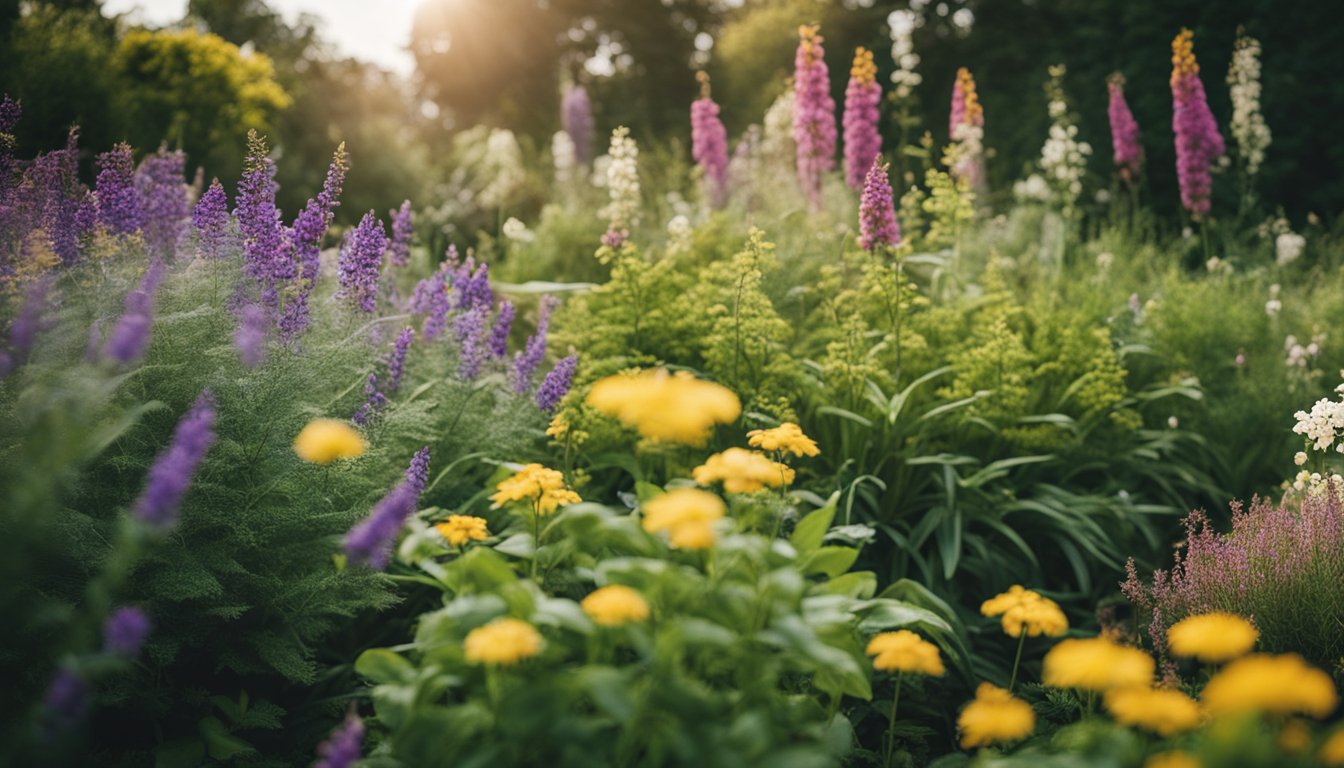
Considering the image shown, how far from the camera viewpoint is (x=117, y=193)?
3.13 metres

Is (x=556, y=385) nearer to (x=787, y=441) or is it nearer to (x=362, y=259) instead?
(x=362, y=259)

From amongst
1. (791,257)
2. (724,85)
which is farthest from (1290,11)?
(791,257)

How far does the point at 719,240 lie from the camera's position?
15.2 ft

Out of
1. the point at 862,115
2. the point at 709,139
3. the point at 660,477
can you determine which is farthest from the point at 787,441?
the point at 709,139

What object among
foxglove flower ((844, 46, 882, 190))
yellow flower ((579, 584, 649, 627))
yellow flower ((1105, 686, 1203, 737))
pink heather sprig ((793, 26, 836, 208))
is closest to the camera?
yellow flower ((1105, 686, 1203, 737))

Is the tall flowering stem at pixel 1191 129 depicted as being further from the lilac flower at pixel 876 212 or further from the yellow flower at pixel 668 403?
the yellow flower at pixel 668 403

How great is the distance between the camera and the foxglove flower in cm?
460

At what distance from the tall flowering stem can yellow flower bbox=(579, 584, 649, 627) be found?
5158 millimetres

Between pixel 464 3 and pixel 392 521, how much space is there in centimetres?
2348

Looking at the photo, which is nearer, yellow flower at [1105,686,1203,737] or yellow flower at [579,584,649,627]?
yellow flower at [1105,686,1203,737]

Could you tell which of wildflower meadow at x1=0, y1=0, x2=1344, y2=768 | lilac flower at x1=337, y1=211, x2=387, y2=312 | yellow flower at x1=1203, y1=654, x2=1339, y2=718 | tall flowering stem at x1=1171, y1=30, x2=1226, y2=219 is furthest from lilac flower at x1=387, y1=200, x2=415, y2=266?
tall flowering stem at x1=1171, y1=30, x2=1226, y2=219

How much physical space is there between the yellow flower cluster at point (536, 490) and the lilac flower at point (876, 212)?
6.34ft

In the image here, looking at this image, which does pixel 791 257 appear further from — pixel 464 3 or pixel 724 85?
pixel 464 3

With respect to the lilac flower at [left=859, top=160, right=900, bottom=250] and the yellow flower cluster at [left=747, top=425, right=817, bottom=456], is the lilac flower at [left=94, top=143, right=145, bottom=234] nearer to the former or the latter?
the yellow flower cluster at [left=747, top=425, right=817, bottom=456]
